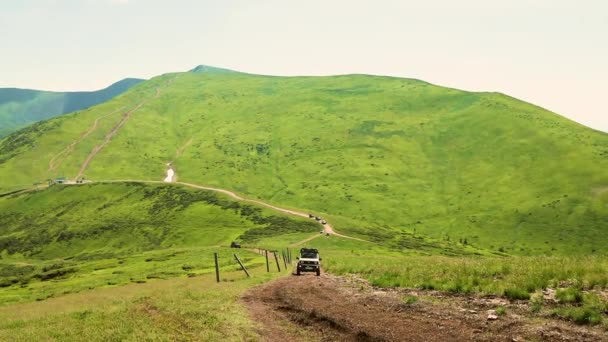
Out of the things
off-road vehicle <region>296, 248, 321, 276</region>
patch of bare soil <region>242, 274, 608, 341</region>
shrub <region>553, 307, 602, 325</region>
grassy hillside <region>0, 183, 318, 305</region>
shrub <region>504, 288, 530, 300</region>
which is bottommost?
grassy hillside <region>0, 183, 318, 305</region>

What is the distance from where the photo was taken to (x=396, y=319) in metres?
20.4

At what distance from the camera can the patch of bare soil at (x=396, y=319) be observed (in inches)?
644

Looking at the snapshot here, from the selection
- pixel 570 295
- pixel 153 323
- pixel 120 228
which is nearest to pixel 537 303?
pixel 570 295

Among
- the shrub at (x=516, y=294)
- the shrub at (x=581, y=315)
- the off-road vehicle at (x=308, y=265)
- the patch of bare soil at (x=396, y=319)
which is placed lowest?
the off-road vehicle at (x=308, y=265)

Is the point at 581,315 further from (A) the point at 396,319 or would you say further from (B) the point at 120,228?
(B) the point at 120,228

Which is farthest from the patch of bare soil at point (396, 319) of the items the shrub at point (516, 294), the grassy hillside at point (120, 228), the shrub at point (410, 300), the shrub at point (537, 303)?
the grassy hillside at point (120, 228)

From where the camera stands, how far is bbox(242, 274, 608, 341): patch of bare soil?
16.4m

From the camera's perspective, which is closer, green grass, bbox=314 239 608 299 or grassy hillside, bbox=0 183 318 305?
green grass, bbox=314 239 608 299

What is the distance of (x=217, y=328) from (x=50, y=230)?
17198cm

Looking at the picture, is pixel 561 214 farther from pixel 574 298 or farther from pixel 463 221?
pixel 574 298

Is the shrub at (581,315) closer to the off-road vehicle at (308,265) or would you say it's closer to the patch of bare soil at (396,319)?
the patch of bare soil at (396,319)

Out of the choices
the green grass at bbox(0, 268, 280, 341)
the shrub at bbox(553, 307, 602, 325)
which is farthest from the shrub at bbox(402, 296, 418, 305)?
the green grass at bbox(0, 268, 280, 341)

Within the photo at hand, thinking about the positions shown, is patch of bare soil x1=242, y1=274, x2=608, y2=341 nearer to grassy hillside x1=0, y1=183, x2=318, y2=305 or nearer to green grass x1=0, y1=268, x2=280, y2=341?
green grass x1=0, y1=268, x2=280, y2=341

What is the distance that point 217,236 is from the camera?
416ft
